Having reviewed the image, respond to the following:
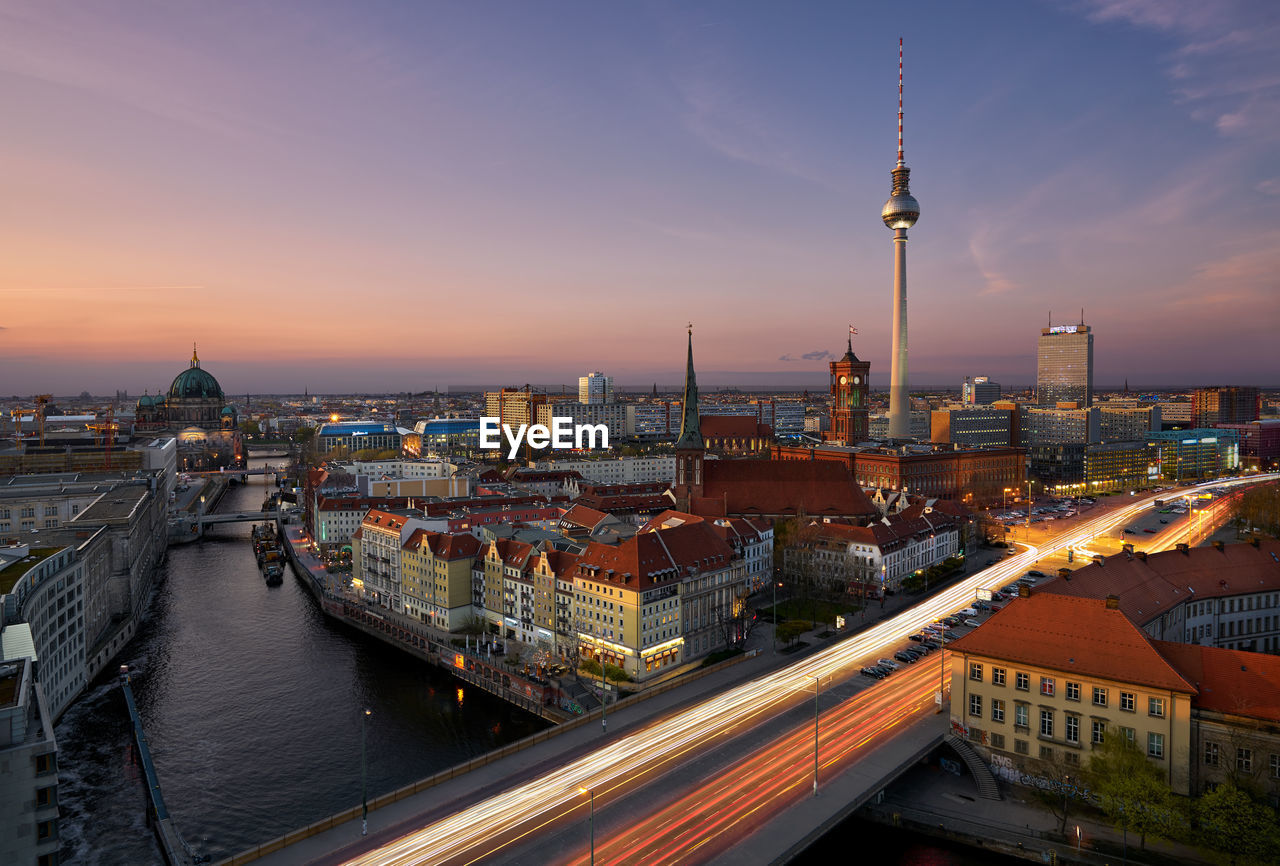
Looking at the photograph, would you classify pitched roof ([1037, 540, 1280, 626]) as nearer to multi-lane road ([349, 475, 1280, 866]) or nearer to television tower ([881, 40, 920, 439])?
multi-lane road ([349, 475, 1280, 866])

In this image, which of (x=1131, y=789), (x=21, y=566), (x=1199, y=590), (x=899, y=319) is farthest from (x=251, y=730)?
(x=899, y=319)

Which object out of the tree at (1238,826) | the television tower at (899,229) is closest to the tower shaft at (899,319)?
the television tower at (899,229)

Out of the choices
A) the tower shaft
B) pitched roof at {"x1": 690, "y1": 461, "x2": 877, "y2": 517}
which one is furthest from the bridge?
the tower shaft

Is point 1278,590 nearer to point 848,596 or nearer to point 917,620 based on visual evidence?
point 917,620

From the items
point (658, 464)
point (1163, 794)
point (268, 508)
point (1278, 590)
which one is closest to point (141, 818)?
point (1163, 794)

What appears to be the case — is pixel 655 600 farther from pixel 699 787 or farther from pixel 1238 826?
pixel 1238 826

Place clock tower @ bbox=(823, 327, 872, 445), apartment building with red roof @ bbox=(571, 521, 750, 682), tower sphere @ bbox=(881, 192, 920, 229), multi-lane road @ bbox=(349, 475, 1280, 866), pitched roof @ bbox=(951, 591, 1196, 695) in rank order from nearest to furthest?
1. multi-lane road @ bbox=(349, 475, 1280, 866)
2. pitched roof @ bbox=(951, 591, 1196, 695)
3. apartment building with red roof @ bbox=(571, 521, 750, 682)
4. clock tower @ bbox=(823, 327, 872, 445)
5. tower sphere @ bbox=(881, 192, 920, 229)
